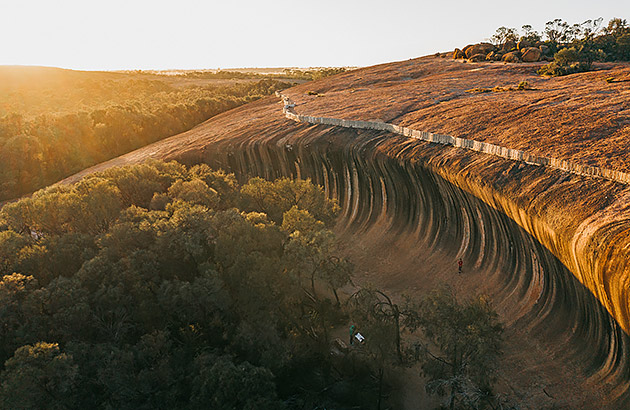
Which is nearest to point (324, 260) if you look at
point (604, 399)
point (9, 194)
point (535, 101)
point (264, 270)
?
point (264, 270)

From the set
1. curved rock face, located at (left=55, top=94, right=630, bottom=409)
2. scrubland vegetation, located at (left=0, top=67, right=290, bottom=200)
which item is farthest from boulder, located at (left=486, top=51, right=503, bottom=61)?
curved rock face, located at (left=55, top=94, right=630, bottom=409)

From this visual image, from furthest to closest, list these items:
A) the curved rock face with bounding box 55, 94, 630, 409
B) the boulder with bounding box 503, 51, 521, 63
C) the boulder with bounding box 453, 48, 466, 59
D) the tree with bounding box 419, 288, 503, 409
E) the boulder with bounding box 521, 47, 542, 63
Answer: the boulder with bounding box 453, 48, 466, 59, the boulder with bounding box 503, 51, 521, 63, the boulder with bounding box 521, 47, 542, 63, the curved rock face with bounding box 55, 94, 630, 409, the tree with bounding box 419, 288, 503, 409

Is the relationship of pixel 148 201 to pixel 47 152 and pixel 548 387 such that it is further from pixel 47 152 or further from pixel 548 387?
pixel 47 152

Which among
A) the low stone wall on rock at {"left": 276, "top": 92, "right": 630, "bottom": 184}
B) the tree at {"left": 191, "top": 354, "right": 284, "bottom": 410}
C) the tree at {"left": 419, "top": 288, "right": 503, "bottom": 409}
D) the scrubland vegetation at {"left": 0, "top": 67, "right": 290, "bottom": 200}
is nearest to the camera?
the tree at {"left": 191, "top": 354, "right": 284, "bottom": 410}

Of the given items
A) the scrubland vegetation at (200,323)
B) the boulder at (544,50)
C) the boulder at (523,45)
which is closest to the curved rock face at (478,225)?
the scrubland vegetation at (200,323)

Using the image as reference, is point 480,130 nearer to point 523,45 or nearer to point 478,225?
point 478,225

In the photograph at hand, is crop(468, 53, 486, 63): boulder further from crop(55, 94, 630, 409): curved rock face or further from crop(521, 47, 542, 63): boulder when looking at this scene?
crop(55, 94, 630, 409): curved rock face

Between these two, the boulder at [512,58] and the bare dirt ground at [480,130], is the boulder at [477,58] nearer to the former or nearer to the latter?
the boulder at [512,58]
